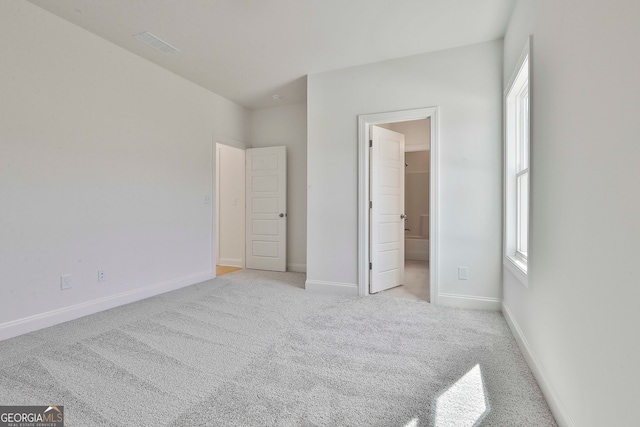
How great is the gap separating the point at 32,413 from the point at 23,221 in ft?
5.51

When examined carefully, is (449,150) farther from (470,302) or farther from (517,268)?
(470,302)

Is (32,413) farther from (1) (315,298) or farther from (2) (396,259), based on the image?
(2) (396,259)

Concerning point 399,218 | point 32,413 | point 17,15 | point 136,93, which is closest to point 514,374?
point 399,218

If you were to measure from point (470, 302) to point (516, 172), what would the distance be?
1.35 meters

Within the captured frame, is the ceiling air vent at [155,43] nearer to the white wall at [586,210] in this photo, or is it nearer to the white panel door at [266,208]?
the white panel door at [266,208]

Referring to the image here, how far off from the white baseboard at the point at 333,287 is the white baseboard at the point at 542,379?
1635 mm

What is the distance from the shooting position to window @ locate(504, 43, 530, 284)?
8.39 ft

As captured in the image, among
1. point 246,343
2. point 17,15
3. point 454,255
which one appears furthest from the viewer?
point 454,255

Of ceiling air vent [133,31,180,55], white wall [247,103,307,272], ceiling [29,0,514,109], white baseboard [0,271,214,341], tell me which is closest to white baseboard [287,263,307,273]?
white wall [247,103,307,272]

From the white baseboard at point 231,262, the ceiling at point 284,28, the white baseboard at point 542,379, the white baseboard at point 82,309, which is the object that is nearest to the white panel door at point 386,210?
the ceiling at point 284,28

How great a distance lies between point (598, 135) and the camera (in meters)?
1.11

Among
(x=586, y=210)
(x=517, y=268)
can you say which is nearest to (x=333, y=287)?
(x=517, y=268)

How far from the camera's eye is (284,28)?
9.25ft

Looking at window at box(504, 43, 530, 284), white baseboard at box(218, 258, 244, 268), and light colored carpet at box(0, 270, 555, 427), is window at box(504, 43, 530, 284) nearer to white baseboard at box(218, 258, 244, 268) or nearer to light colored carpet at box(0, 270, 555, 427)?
light colored carpet at box(0, 270, 555, 427)
